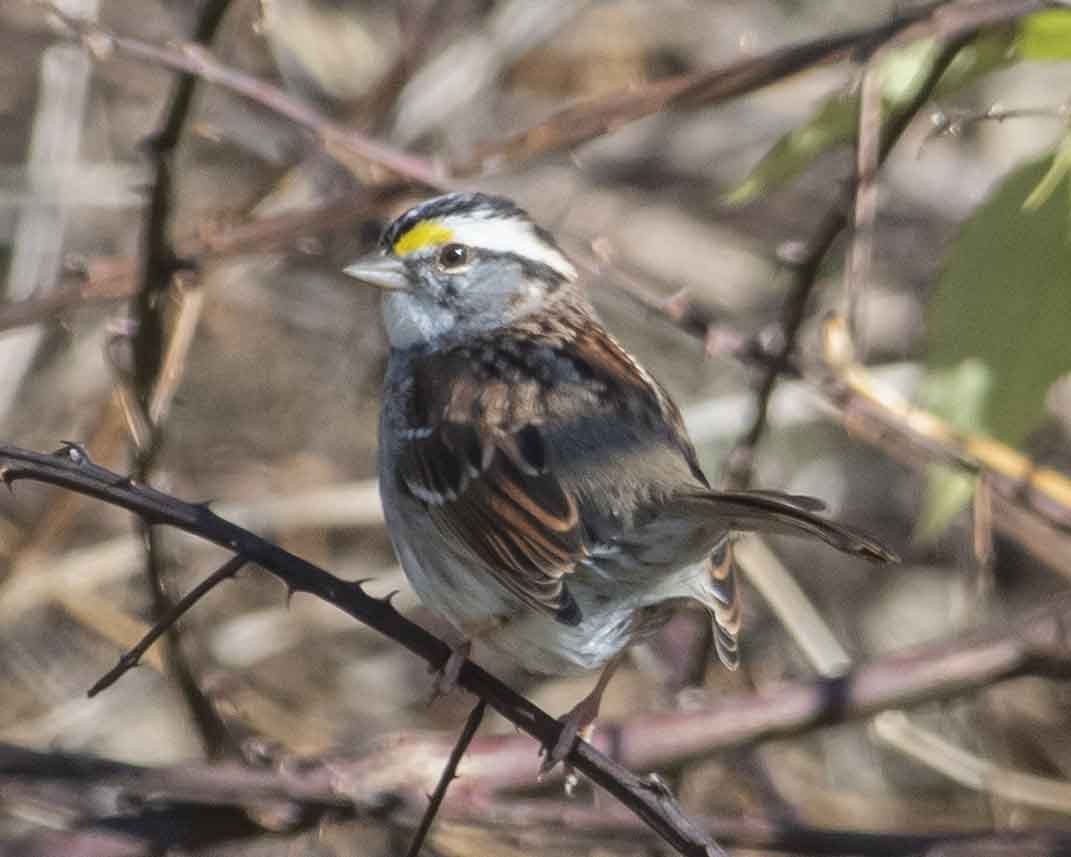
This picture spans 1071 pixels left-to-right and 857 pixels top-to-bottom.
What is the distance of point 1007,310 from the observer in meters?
2.08

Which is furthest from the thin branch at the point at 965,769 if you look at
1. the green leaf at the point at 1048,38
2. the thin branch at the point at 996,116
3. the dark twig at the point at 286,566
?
the dark twig at the point at 286,566

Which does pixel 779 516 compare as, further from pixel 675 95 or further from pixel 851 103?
pixel 675 95

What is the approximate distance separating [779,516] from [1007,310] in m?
0.36

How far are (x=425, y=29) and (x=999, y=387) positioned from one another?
2.37 meters

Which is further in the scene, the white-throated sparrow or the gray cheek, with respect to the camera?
the gray cheek

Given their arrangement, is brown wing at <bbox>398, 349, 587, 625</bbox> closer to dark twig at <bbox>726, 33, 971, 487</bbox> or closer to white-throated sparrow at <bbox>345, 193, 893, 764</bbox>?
white-throated sparrow at <bbox>345, 193, 893, 764</bbox>

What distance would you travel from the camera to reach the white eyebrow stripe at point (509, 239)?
9.30 ft

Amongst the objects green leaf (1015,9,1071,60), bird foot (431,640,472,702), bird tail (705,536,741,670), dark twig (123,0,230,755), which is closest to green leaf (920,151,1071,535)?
green leaf (1015,9,1071,60)

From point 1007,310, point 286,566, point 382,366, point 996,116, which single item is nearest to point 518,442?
point 1007,310

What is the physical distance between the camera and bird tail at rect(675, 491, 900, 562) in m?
1.77

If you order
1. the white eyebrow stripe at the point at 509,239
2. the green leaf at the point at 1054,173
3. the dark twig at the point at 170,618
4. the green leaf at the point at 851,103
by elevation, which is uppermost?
the white eyebrow stripe at the point at 509,239

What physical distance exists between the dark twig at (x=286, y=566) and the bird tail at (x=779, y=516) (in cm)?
31

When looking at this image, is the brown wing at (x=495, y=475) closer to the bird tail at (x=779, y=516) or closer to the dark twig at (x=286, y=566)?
the bird tail at (x=779, y=516)

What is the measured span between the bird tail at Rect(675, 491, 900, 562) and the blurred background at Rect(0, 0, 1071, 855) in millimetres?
1008
